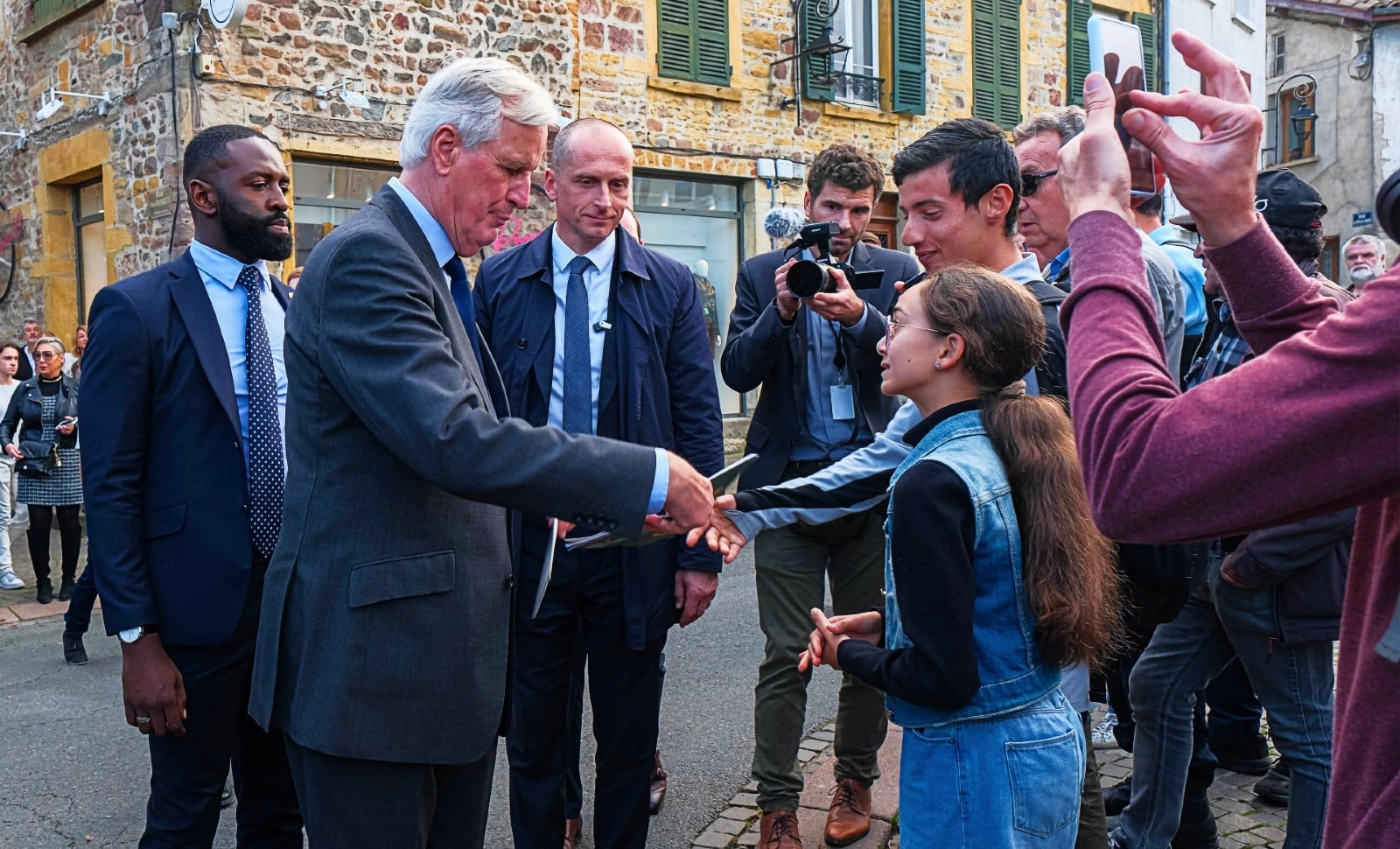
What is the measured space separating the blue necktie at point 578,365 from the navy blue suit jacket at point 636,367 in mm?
45

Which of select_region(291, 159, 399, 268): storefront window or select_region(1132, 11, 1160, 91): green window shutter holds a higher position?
select_region(1132, 11, 1160, 91): green window shutter

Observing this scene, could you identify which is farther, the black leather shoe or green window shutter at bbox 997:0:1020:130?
green window shutter at bbox 997:0:1020:130

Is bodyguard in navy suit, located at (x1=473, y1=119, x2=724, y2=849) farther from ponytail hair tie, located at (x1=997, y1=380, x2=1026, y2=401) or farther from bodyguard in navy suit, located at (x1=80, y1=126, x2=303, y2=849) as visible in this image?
ponytail hair tie, located at (x1=997, y1=380, x2=1026, y2=401)

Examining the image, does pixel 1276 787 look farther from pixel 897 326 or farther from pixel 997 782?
pixel 897 326

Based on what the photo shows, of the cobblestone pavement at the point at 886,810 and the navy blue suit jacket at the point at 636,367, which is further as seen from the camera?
the cobblestone pavement at the point at 886,810

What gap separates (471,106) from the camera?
7.66 ft

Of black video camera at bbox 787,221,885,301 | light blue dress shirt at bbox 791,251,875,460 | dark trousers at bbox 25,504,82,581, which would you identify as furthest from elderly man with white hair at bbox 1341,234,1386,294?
dark trousers at bbox 25,504,82,581

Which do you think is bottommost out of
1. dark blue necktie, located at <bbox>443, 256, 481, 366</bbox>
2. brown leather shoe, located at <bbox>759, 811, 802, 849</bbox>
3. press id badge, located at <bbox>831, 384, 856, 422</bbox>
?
brown leather shoe, located at <bbox>759, 811, 802, 849</bbox>

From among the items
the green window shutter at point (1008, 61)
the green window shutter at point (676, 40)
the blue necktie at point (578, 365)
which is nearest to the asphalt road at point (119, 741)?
the blue necktie at point (578, 365)

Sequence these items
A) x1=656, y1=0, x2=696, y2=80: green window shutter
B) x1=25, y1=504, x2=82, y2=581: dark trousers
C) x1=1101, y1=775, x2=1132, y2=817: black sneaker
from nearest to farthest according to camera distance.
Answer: x1=1101, y1=775, x2=1132, y2=817: black sneaker < x1=25, y1=504, x2=82, y2=581: dark trousers < x1=656, y1=0, x2=696, y2=80: green window shutter

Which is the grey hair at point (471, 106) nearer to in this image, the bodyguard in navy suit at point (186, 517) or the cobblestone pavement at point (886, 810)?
the bodyguard in navy suit at point (186, 517)

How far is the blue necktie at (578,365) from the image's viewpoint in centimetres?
353

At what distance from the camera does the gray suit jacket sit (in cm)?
204

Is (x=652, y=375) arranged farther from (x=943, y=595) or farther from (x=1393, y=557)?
(x=1393, y=557)
